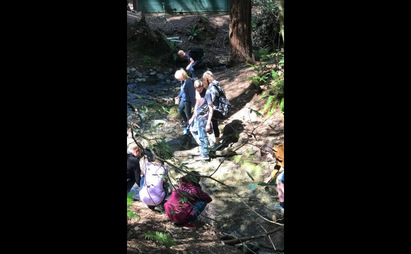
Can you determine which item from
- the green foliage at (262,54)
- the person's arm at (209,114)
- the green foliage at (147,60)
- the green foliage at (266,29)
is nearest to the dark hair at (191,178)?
the person's arm at (209,114)

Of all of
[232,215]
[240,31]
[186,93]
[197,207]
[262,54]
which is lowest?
[232,215]

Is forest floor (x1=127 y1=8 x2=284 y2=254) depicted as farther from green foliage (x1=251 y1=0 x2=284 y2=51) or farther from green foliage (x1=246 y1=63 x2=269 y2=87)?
green foliage (x1=251 y1=0 x2=284 y2=51)

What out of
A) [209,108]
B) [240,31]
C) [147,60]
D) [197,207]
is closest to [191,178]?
[197,207]

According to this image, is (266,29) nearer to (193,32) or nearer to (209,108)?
(193,32)

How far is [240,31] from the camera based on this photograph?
1036 cm

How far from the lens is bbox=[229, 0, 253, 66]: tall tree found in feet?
33.4

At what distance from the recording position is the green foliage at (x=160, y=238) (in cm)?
452

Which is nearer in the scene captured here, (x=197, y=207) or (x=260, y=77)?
(x=197, y=207)

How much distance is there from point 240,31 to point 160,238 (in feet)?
22.7

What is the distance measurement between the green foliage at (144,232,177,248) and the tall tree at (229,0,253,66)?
6.67 m

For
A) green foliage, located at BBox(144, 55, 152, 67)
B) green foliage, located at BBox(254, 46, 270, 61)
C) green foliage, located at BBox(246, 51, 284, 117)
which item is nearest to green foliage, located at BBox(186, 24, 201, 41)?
green foliage, located at BBox(144, 55, 152, 67)

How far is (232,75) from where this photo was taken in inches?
397
